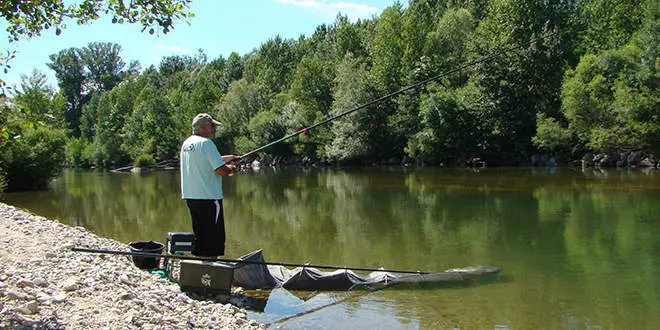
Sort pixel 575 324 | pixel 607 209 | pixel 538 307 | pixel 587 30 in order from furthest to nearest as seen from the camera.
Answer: pixel 587 30
pixel 607 209
pixel 538 307
pixel 575 324

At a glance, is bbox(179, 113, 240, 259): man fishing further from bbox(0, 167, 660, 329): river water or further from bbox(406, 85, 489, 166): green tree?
bbox(406, 85, 489, 166): green tree

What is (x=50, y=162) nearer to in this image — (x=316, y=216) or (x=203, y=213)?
(x=316, y=216)

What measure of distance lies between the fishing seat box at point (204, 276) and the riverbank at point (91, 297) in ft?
0.61

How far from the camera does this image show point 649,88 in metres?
35.1

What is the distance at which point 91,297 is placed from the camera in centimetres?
612

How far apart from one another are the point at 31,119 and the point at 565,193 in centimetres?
2155

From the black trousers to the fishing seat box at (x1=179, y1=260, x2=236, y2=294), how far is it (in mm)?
333

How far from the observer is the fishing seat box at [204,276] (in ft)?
24.1

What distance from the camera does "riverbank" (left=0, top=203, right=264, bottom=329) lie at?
5.35 metres

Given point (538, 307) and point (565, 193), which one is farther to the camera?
point (565, 193)

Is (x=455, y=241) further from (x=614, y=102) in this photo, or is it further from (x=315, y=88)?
(x=315, y=88)

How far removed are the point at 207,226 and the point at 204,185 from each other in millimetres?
598

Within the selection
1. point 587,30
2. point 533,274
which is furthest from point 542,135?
point 533,274

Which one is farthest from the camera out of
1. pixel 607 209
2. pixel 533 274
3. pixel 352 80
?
pixel 352 80
